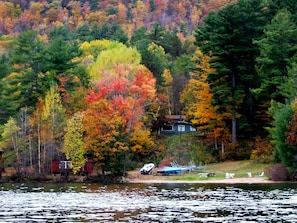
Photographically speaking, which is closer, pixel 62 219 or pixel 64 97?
pixel 62 219

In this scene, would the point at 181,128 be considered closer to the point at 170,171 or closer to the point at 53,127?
the point at 170,171

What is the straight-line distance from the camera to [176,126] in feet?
319

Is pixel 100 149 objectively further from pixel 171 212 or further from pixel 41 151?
pixel 171 212

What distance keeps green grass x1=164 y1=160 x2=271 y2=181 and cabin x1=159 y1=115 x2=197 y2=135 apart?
1619 centimetres

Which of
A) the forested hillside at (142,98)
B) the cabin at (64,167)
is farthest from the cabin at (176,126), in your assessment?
the cabin at (64,167)

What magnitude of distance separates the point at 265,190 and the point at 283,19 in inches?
1045

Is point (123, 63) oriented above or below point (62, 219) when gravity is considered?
above

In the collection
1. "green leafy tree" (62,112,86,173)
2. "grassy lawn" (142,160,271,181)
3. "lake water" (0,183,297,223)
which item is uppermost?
"green leafy tree" (62,112,86,173)

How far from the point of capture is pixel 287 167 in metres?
67.0

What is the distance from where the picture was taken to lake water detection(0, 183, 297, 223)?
3884 centimetres

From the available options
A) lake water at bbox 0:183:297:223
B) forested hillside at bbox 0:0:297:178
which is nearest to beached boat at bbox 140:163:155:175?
forested hillside at bbox 0:0:297:178

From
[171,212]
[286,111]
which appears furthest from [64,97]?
[171,212]

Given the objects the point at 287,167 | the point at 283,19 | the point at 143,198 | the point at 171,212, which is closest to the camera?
the point at 171,212

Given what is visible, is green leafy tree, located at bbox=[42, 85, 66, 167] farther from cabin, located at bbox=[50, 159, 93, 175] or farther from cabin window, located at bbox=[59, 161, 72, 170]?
cabin window, located at bbox=[59, 161, 72, 170]
